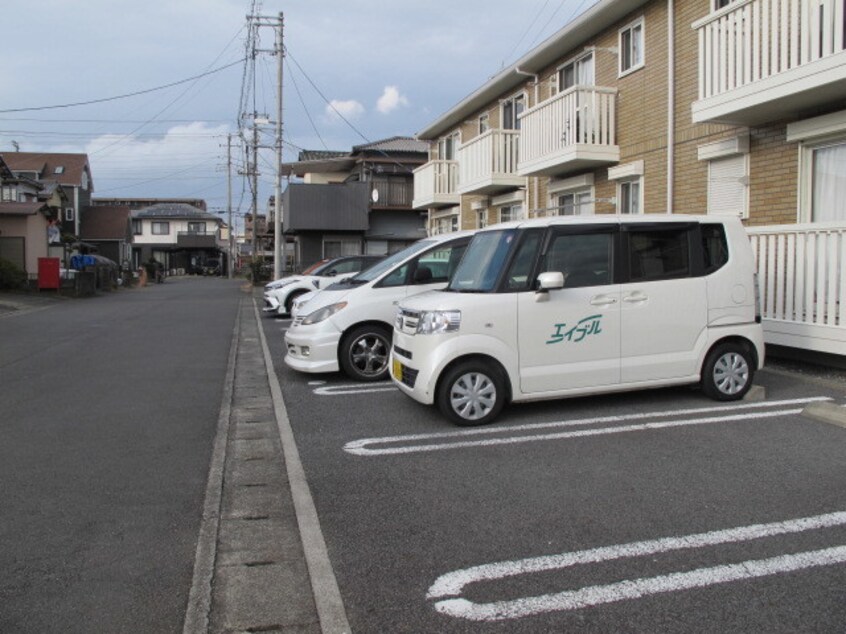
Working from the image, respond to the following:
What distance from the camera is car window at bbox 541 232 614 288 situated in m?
6.16

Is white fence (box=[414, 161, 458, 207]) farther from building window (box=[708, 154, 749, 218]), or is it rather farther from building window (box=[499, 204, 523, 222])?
building window (box=[708, 154, 749, 218])

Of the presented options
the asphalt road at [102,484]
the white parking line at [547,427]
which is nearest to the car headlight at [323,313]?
the asphalt road at [102,484]

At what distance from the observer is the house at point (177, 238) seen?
69.7 m

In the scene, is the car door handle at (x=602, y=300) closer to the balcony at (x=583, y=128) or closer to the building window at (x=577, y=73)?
the balcony at (x=583, y=128)

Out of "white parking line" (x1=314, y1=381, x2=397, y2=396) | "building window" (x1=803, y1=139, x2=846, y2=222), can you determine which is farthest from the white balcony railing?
"white parking line" (x1=314, y1=381, x2=397, y2=396)

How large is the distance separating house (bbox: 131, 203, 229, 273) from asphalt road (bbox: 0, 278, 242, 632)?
2442 inches

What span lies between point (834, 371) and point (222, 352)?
350 inches

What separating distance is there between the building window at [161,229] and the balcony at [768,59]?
69275mm

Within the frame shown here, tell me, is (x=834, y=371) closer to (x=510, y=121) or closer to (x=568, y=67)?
(x=568, y=67)

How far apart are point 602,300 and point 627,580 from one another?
3.35 meters

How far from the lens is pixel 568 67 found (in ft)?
49.2

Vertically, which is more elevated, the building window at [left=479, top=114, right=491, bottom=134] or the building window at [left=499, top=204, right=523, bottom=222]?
the building window at [left=479, top=114, right=491, bottom=134]

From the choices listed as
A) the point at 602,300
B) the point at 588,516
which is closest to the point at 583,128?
the point at 602,300

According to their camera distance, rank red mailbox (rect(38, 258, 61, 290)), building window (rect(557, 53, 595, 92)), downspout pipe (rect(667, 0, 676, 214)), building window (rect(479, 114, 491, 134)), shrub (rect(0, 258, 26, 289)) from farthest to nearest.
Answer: red mailbox (rect(38, 258, 61, 290)), shrub (rect(0, 258, 26, 289)), building window (rect(479, 114, 491, 134)), building window (rect(557, 53, 595, 92)), downspout pipe (rect(667, 0, 676, 214))
